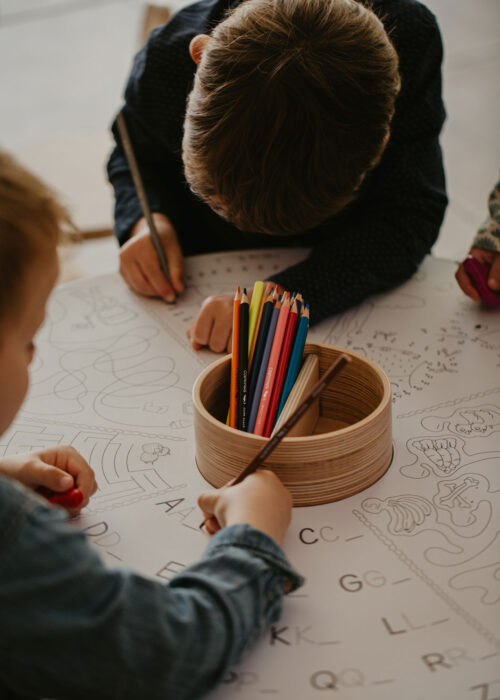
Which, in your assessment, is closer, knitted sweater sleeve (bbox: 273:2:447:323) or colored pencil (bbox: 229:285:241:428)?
colored pencil (bbox: 229:285:241:428)

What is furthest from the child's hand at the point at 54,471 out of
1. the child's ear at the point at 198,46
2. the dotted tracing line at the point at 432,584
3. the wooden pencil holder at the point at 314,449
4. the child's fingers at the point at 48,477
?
the child's ear at the point at 198,46

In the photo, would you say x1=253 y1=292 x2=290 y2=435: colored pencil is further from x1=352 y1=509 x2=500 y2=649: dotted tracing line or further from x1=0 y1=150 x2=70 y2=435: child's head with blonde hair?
x1=0 y1=150 x2=70 y2=435: child's head with blonde hair

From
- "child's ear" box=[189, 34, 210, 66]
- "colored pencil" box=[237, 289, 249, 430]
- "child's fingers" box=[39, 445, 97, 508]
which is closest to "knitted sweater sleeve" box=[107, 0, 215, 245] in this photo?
"child's ear" box=[189, 34, 210, 66]

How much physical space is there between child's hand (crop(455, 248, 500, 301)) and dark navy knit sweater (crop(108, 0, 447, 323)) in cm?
8

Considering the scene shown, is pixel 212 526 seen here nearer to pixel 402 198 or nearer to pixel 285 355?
pixel 285 355

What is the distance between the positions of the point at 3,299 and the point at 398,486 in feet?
1.39

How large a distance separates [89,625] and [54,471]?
0.23 m

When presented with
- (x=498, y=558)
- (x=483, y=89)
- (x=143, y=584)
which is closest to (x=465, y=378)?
(x=498, y=558)

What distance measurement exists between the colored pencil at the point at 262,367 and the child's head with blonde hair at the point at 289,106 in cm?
16

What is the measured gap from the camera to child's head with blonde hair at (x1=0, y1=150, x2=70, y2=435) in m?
0.50

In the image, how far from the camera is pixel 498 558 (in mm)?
619

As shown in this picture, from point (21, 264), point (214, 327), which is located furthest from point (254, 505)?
point (214, 327)

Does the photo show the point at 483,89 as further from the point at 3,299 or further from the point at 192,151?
the point at 3,299

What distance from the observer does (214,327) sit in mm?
944
